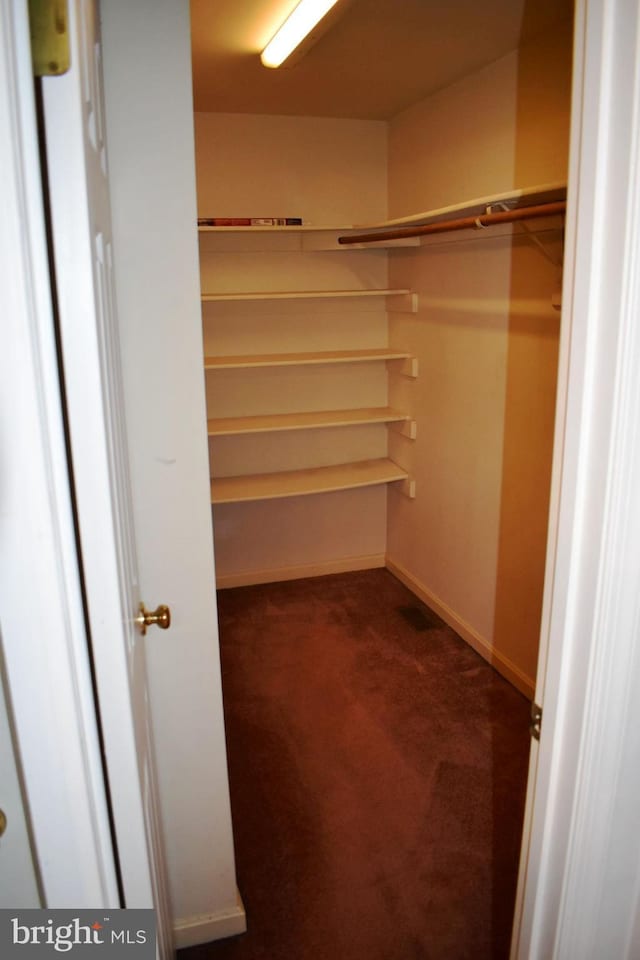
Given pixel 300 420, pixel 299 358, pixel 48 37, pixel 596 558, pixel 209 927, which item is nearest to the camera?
pixel 48 37

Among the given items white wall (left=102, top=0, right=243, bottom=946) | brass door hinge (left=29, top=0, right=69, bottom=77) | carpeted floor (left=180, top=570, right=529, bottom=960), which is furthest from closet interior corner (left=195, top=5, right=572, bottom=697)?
brass door hinge (left=29, top=0, right=69, bottom=77)

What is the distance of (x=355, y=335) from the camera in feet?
13.3

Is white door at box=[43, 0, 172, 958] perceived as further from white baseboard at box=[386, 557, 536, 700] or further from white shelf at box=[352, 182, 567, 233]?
white baseboard at box=[386, 557, 536, 700]

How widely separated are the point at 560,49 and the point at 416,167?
3.81 ft

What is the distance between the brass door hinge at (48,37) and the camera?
2.24 ft

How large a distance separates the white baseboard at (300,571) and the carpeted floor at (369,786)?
15.4 inches

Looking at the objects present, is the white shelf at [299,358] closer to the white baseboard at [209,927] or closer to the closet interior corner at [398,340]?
the closet interior corner at [398,340]

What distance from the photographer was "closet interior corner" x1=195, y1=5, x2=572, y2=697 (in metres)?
2.78

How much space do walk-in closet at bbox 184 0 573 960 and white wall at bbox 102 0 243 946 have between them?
433 mm

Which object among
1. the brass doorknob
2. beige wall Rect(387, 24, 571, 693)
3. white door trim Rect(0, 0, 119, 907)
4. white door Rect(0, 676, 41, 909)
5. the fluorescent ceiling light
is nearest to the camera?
white door trim Rect(0, 0, 119, 907)

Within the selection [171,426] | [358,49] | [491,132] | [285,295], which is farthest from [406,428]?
[171,426]

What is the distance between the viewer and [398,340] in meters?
3.97

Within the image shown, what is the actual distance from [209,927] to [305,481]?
2.37 m

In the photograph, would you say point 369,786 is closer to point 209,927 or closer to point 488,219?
point 209,927
